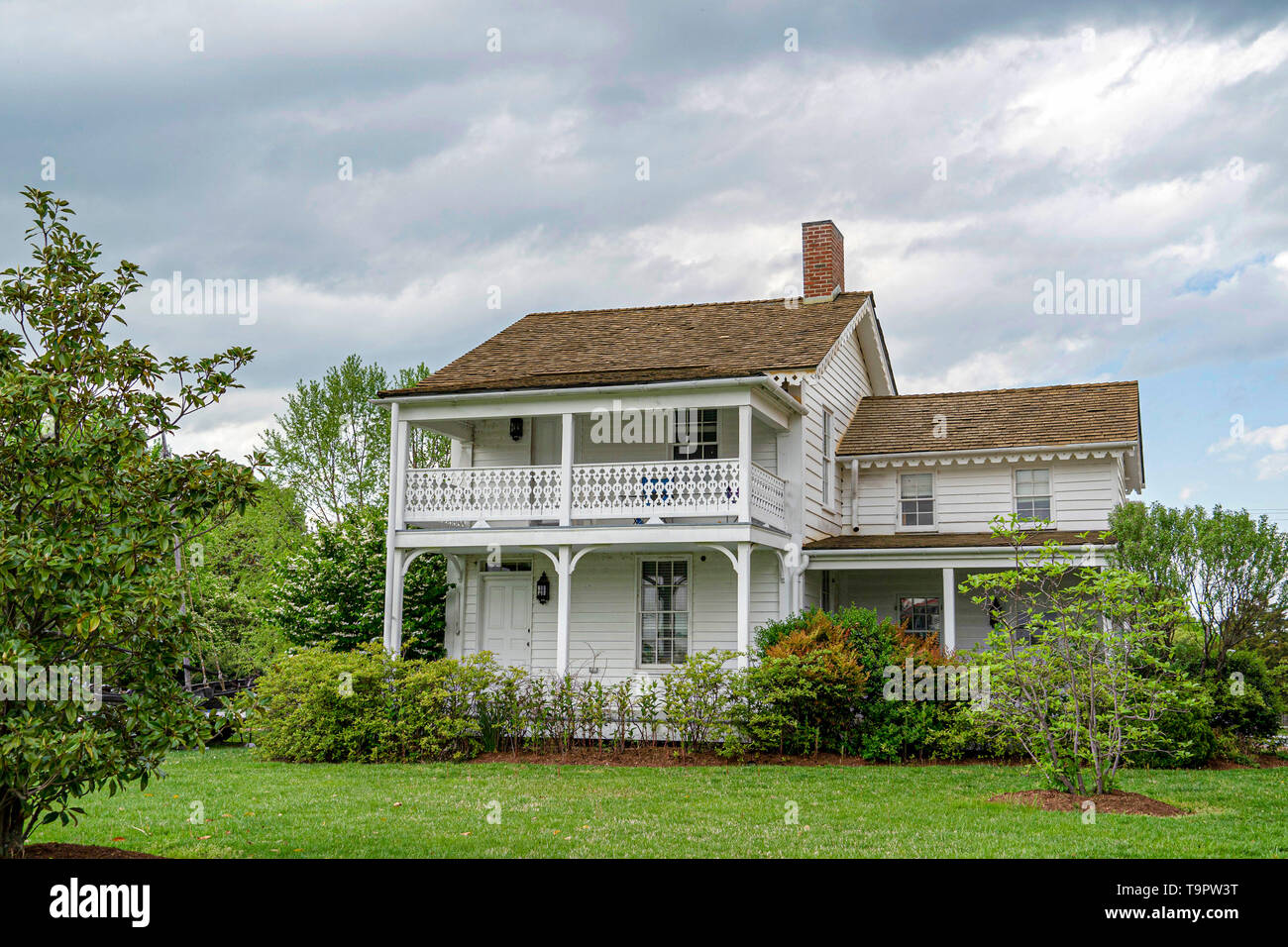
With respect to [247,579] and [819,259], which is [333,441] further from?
[819,259]

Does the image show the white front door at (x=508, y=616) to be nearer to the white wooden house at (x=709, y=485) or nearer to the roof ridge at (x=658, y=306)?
the white wooden house at (x=709, y=485)

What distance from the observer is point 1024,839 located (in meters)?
8.75

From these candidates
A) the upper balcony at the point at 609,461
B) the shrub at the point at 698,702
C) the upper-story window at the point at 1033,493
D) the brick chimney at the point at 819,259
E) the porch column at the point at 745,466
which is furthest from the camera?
the brick chimney at the point at 819,259

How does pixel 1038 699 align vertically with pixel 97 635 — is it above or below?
below

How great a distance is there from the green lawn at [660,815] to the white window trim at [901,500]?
691cm

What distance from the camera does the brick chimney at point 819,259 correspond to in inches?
878

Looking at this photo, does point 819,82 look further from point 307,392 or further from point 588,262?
point 307,392

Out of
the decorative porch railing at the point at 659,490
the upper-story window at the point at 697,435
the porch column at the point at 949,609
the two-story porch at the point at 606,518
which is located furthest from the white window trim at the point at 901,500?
the decorative porch railing at the point at 659,490

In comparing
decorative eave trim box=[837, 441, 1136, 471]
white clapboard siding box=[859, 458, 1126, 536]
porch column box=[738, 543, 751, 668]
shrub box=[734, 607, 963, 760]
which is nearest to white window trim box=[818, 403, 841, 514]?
decorative eave trim box=[837, 441, 1136, 471]

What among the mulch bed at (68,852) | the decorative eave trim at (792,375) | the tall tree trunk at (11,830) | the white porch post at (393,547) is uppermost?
the decorative eave trim at (792,375)

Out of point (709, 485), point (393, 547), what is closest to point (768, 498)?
point (709, 485)

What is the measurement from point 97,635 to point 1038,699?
8567 millimetres

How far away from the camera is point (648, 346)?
67.8 ft
